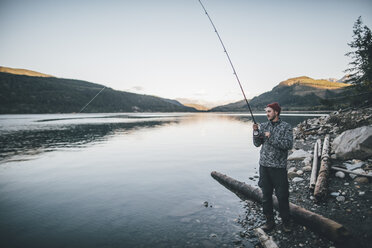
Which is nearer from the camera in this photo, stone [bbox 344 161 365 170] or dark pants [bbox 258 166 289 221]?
dark pants [bbox 258 166 289 221]

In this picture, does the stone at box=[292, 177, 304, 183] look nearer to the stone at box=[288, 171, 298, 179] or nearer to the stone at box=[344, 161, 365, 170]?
the stone at box=[288, 171, 298, 179]

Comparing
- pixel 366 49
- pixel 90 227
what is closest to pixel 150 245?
pixel 90 227

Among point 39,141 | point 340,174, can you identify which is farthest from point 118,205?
point 39,141

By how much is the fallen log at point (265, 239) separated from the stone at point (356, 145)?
6540 millimetres

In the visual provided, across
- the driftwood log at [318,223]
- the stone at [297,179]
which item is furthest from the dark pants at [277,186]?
the stone at [297,179]

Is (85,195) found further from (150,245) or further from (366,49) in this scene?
(366,49)

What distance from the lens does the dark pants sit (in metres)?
4.87

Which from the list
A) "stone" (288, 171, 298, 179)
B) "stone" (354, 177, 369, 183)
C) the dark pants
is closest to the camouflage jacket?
the dark pants

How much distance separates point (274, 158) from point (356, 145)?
6.35 m

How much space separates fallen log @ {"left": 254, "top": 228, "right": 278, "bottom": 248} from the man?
0.89 ft

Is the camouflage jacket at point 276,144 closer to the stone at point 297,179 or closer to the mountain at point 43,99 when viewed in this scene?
the stone at point 297,179

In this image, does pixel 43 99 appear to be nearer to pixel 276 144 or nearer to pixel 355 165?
pixel 276 144

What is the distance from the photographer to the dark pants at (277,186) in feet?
16.0

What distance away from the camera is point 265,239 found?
15.5 ft
